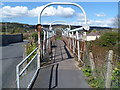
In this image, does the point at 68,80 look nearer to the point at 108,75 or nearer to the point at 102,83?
the point at 102,83

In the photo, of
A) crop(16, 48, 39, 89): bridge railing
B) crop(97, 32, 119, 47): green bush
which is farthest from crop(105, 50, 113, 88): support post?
crop(97, 32, 119, 47): green bush

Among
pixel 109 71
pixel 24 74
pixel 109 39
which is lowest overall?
pixel 24 74

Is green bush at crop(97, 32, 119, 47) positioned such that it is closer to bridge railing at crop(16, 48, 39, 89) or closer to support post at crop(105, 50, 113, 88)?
bridge railing at crop(16, 48, 39, 89)

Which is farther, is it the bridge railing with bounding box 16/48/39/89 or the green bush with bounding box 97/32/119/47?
the green bush with bounding box 97/32/119/47

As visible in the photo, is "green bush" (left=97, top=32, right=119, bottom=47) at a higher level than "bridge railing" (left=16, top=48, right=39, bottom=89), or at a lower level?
higher

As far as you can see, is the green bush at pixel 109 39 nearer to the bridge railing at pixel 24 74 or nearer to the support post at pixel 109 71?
the bridge railing at pixel 24 74

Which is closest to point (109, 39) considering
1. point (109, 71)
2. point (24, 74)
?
point (109, 71)

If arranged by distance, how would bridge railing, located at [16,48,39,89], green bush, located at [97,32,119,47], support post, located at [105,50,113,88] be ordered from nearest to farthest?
1. bridge railing, located at [16,48,39,89]
2. support post, located at [105,50,113,88]
3. green bush, located at [97,32,119,47]

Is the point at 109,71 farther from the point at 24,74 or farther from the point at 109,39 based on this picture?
the point at 109,39

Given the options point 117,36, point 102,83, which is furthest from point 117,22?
point 102,83

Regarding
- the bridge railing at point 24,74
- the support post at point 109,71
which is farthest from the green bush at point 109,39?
the support post at point 109,71

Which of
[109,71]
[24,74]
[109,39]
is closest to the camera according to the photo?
[109,71]

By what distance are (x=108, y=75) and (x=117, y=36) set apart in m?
23.2

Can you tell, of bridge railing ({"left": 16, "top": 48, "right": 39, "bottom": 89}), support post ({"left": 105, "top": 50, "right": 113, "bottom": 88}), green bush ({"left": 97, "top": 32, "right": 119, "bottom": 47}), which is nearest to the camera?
bridge railing ({"left": 16, "top": 48, "right": 39, "bottom": 89})
